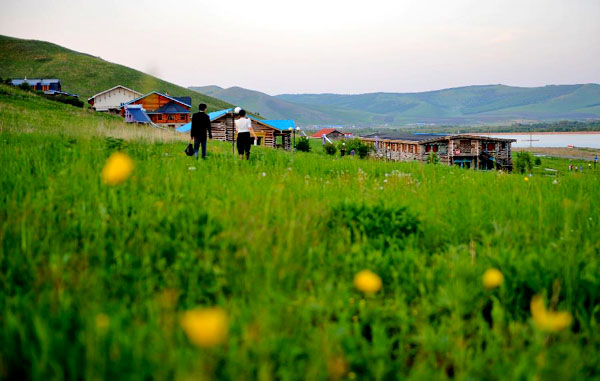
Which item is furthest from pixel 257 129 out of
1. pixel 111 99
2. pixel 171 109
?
pixel 111 99

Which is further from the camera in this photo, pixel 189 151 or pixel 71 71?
pixel 71 71

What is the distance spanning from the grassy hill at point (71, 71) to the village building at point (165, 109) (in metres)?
50.5

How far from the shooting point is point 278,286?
2701 mm

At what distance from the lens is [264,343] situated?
1.87m

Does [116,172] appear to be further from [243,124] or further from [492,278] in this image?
[243,124]

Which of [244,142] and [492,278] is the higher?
[244,142]

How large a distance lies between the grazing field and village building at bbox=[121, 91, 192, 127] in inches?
2624

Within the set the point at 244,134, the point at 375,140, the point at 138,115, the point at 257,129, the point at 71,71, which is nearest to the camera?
the point at 244,134

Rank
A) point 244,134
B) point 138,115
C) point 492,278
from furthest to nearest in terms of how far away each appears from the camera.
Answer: point 138,115 → point 244,134 → point 492,278

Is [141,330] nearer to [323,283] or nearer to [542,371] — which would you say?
[323,283]

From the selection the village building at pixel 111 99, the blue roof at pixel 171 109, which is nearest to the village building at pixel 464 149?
the blue roof at pixel 171 109

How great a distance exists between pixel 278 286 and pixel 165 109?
234 ft

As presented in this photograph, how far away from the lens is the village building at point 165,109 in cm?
6788

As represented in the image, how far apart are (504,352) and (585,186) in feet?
19.4
